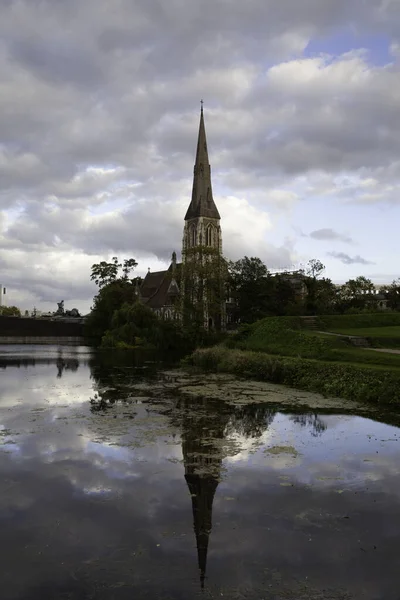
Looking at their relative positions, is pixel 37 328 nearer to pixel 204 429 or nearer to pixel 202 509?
pixel 204 429

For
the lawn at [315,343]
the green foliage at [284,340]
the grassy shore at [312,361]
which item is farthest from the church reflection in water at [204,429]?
the green foliage at [284,340]

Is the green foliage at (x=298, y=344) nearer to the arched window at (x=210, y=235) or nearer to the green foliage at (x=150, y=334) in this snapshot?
the green foliage at (x=150, y=334)

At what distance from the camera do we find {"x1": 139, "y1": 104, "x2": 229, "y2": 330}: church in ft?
210

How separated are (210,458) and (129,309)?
56.3 meters

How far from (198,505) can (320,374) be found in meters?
18.2

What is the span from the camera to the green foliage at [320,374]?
2297 centimetres

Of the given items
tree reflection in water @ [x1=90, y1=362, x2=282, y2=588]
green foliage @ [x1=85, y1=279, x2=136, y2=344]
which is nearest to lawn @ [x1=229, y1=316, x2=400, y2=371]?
tree reflection in water @ [x1=90, y1=362, x2=282, y2=588]

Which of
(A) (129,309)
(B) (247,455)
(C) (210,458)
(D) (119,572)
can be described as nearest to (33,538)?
(D) (119,572)

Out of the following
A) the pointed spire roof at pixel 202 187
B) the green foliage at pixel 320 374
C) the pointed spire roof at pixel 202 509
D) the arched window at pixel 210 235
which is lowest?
the pointed spire roof at pixel 202 509

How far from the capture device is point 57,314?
155125mm

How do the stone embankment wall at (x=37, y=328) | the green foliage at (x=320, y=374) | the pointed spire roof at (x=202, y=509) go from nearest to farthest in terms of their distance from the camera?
the pointed spire roof at (x=202, y=509) → the green foliage at (x=320, y=374) → the stone embankment wall at (x=37, y=328)

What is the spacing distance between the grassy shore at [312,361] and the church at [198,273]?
15.1 m

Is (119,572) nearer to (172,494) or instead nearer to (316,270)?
(172,494)

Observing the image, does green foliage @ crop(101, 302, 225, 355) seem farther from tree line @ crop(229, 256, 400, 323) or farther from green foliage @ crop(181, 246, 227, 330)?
tree line @ crop(229, 256, 400, 323)
